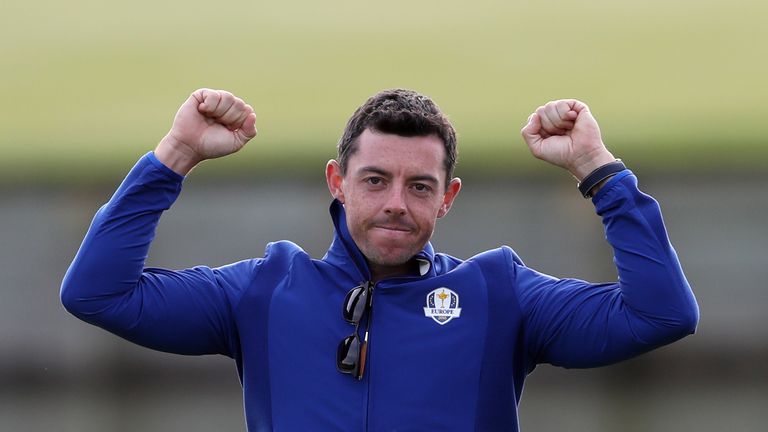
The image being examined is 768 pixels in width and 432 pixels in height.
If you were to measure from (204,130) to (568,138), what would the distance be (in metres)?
0.74

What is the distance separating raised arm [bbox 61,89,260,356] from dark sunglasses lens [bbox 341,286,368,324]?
22 centimetres

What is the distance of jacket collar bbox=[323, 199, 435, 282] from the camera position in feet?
8.02

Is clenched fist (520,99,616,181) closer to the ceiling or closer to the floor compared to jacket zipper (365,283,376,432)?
closer to the ceiling

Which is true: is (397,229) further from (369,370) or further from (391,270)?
(369,370)

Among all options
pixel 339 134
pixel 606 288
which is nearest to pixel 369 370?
pixel 606 288

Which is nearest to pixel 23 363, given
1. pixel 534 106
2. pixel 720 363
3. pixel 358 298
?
pixel 534 106

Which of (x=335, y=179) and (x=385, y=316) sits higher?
(x=335, y=179)

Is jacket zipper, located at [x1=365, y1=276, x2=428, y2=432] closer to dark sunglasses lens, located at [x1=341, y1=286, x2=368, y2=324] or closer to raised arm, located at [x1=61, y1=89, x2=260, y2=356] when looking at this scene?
dark sunglasses lens, located at [x1=341, y1=286, x2=368, y2=324]

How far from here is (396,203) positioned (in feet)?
7.65

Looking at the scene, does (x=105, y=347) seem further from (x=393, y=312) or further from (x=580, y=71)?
(x=393, y=312)

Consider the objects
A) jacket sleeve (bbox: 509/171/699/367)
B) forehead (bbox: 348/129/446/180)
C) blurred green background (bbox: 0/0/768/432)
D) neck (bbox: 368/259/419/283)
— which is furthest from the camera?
blurred green background (bbox: 0/0/768/432)

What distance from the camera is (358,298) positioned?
2379 mm

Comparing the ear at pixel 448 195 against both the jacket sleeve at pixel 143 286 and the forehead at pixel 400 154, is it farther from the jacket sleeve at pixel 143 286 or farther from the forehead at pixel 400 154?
the jacket sleeve at pixel 143 286

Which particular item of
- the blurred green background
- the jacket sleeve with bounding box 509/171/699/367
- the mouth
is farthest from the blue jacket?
the blurred green background
